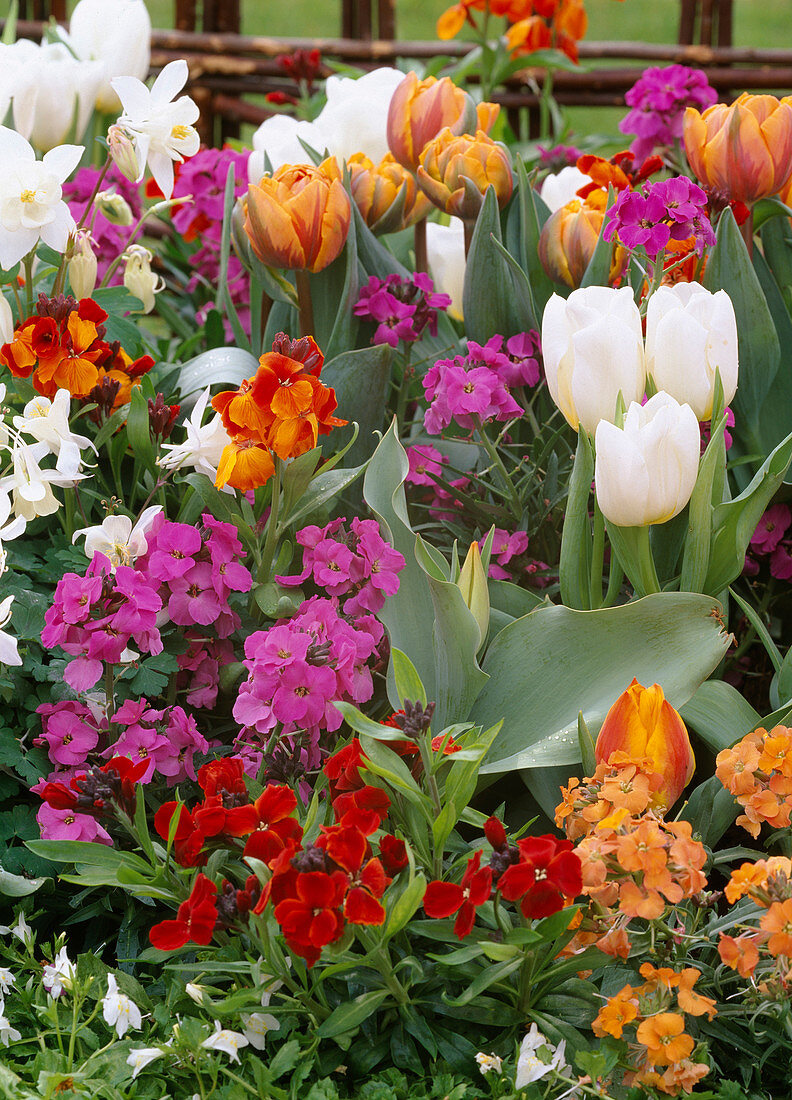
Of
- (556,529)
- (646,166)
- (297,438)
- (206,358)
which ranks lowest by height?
(556,529)

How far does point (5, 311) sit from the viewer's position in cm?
116

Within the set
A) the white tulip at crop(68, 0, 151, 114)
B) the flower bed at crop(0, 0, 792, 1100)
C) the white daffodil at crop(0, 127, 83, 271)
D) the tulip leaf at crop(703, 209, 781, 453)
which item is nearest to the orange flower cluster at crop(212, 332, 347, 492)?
the flower bed at crop(0, 0, 792, 1100)

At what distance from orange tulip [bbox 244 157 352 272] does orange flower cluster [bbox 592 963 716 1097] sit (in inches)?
30.8

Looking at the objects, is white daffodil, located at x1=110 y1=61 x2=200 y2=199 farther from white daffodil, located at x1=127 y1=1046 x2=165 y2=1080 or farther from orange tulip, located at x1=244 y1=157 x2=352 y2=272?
white daffodil, located at x1=127 y1=1046 x2=165 y2=1080

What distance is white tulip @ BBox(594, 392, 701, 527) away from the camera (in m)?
0.89

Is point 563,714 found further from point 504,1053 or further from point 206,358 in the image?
point 206,358

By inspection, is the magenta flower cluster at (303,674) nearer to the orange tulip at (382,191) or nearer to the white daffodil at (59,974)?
the white daffodil at (59,974)

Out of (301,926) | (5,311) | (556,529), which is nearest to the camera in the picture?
(301,926)

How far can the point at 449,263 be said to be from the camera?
1.55m

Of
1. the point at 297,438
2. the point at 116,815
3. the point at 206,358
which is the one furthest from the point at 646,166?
the point at 116,815

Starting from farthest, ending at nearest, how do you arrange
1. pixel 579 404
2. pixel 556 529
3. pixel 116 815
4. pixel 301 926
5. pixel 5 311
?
pixel 556 529
pixel 5 311
pixel 579 404
pixel 116 815
pixel 301 926

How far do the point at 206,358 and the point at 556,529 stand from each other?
47 centimetres

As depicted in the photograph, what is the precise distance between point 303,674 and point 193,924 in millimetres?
218

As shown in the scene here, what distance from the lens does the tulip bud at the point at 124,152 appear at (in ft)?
3.84
